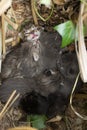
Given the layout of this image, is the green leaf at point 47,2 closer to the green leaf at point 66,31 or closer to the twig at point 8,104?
the green leaf at point 66,31

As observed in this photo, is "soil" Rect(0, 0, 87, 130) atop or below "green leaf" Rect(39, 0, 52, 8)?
below

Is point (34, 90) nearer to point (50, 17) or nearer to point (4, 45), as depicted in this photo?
point (4, 45)

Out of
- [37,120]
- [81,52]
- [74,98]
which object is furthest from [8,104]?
[81,52]

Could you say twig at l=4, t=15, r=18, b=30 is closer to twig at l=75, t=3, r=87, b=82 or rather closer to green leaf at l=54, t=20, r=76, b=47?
green leaf at l=54, t=20, r=76, b=47

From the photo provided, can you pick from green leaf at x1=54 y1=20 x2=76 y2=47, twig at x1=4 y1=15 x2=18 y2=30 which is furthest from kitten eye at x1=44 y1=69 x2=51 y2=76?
twig at x1=4 y1=15 x2=18 y2=30

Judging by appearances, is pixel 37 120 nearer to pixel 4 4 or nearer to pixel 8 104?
pixel 8 104

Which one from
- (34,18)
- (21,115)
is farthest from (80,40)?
(21,115)

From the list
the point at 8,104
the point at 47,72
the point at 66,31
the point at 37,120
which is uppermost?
the point at 66,31
